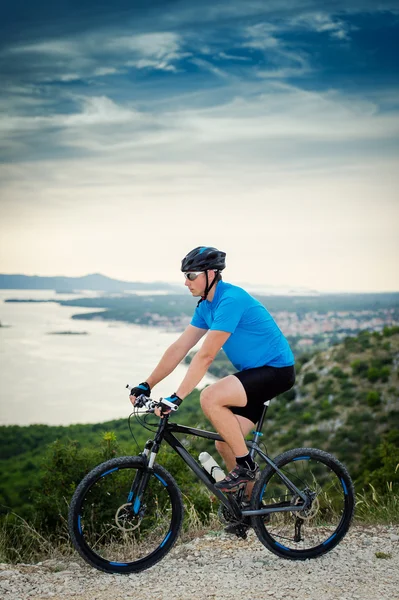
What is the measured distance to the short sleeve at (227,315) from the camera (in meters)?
3.81

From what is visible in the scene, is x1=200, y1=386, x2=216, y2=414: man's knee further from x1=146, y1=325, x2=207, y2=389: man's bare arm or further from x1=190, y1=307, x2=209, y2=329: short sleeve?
x1=190, y1=307, x2=209, y2=329: short sleeve

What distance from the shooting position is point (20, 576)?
13.5 feet

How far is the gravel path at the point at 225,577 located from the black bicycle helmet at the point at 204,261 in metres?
1.99

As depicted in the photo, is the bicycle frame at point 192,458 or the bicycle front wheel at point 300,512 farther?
the bicycle front wheel at point 300,512

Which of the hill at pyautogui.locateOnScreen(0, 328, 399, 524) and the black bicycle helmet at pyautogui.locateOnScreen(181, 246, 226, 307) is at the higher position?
the black bicycle helmet at pyautogui.locateOnScreen(181, 246, 226, 307)

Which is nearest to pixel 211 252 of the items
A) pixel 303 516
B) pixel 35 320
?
pixel 303 516

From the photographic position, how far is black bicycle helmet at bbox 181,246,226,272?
13.2 ft

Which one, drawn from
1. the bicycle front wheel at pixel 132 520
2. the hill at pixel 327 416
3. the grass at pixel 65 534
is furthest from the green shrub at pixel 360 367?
the bicycle front wheel at pixel 132 520

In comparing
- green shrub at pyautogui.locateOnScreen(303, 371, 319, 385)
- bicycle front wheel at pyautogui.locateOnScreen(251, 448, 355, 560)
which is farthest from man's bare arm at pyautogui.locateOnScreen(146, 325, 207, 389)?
green shrub at pyautogui.locateOnScreen(303, 371, 319, 385)

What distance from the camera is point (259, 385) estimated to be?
401 cm

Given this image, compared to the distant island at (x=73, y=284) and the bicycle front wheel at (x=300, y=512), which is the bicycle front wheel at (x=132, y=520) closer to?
the bicycle front wheel at (x=300, y=512)

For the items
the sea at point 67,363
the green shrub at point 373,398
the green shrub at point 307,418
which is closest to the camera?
the green shrub at point 373,398

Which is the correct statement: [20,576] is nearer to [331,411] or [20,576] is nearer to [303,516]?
[303,516]

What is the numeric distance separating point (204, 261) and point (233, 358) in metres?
0.73
